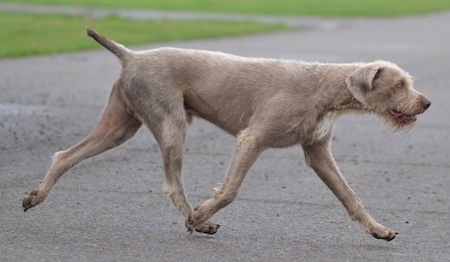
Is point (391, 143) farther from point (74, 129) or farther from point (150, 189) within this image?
point (150, 189)

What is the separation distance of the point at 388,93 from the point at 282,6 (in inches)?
1202

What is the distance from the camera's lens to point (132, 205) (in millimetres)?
8766

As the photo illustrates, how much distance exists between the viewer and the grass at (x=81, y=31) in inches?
854

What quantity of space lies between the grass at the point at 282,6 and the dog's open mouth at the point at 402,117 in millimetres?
27514

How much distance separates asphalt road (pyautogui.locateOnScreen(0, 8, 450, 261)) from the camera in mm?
7402

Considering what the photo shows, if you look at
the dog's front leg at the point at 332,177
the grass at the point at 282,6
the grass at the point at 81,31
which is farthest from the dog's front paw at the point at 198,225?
the grass at the point at 282,6

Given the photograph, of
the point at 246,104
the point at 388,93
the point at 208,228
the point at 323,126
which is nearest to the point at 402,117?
the point at 388,93

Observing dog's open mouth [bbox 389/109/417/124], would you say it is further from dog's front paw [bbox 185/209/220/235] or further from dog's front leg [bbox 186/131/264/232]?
dog's front paw [bbox 185/209/220/235]

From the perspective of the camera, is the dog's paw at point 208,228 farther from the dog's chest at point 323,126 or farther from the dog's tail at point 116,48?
the dog's tail at point 116,48

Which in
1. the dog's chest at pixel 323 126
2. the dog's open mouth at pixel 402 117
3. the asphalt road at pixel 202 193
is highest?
the dog's open mouth at pixel 402 117

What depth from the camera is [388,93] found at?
312 inches

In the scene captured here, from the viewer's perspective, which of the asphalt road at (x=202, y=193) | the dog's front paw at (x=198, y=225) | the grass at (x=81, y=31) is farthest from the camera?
the grass at (x=81, y=31)

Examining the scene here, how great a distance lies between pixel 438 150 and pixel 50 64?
828cm

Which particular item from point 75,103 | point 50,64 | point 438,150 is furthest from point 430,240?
point 50,64
